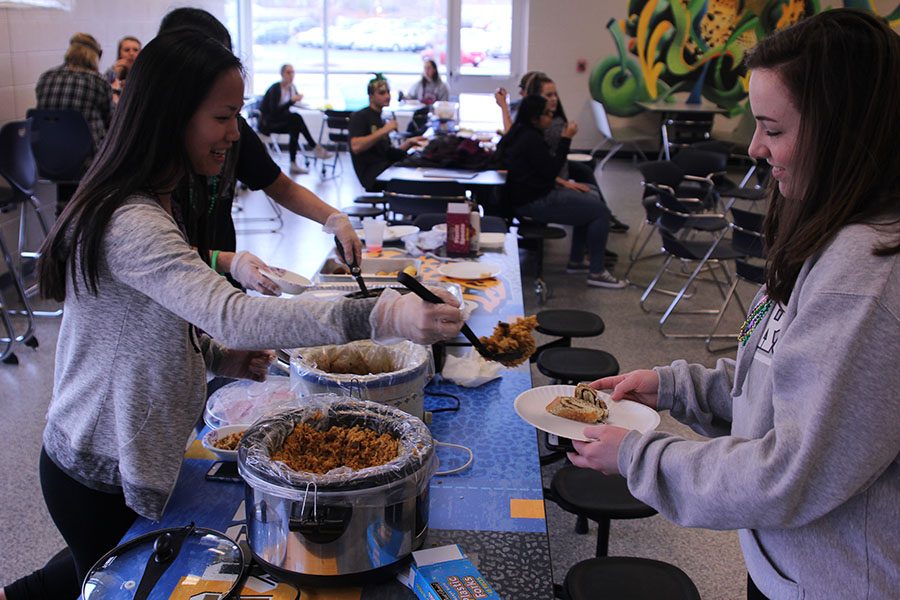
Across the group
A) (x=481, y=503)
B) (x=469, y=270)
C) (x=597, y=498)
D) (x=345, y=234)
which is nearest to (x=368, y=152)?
(x=469, y=270)

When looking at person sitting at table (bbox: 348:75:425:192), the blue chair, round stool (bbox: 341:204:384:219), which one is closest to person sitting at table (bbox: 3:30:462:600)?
the blue chair

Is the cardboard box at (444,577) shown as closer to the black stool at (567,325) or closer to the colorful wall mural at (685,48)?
the black stool at (567,325)

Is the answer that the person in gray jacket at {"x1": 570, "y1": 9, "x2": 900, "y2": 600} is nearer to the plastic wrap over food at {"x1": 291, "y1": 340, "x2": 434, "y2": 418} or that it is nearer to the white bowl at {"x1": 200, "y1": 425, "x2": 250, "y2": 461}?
the plastic wrap over food at {"x1": 291, "y1": 340, "x2": 434, "y2": 418}

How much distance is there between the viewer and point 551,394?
5.76 ft

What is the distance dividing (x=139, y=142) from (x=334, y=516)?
65 cm

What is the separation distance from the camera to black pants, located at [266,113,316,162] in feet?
30.3

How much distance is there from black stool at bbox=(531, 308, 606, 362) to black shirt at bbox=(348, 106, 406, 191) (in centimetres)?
336

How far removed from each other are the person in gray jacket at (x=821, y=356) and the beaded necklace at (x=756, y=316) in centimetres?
3

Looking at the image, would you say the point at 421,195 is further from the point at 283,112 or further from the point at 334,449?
the point at 283,112

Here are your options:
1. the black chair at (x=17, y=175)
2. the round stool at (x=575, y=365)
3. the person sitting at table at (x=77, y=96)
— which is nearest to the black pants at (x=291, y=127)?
the person sitting at table at (x=77, y=96)

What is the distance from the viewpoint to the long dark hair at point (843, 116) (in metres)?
0.96

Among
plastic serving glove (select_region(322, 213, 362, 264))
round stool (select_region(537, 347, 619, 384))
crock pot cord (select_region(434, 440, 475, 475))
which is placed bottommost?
round stool (select_region(537, 347, 619, 384))

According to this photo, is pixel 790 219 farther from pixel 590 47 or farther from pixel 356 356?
pixel 590 47

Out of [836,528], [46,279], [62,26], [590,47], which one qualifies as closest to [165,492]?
[46,279]
